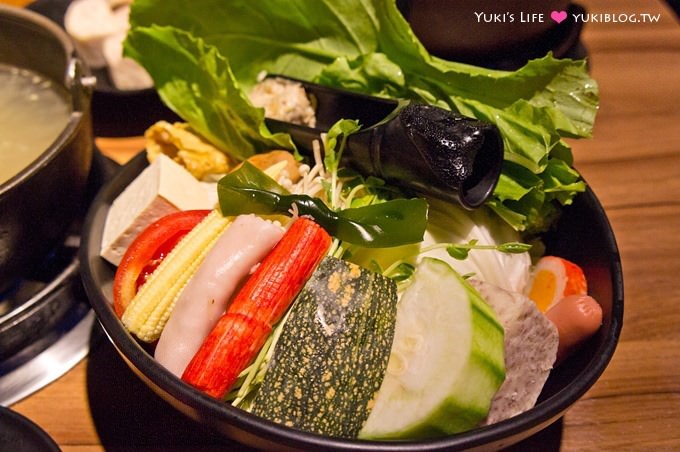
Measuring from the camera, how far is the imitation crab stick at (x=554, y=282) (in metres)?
1.22

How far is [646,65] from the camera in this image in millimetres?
2078

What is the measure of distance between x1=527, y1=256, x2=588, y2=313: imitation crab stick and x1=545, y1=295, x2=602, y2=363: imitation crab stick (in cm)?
8

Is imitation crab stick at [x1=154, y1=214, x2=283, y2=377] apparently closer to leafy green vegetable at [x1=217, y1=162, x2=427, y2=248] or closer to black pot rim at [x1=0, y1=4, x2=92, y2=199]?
leafy green vegetable at [x1=217, y1=162, x2=427, y2=248]

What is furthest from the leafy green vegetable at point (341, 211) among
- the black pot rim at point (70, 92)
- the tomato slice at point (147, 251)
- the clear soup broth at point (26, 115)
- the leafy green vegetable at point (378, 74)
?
the clear soup broth at point (26, 115)

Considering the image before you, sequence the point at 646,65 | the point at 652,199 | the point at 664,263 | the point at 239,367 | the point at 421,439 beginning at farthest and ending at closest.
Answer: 1. the point at 646,65
2. the point at 652,199
3. the point at 664,263
4. the point at 239,367
5. the point at 421,439

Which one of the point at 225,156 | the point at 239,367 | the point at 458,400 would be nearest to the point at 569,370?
the point at 458,400

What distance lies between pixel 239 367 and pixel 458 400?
0.35 metres

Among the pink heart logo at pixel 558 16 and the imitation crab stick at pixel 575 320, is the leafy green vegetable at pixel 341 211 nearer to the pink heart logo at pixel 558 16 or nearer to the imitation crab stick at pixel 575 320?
the imitation crab stick at pixel 575 320

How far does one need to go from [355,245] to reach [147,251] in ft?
1.33

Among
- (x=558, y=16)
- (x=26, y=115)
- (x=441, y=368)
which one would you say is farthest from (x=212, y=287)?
(x=558, y=16)

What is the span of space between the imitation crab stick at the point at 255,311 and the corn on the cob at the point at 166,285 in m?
0.13

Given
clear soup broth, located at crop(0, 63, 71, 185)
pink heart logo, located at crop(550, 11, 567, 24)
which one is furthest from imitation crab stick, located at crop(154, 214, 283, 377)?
pink heart logo, located at crop(550, 11, 567, 24)

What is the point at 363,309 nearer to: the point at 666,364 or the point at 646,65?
the point at 666,364

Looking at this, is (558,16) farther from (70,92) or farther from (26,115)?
(26,115)
